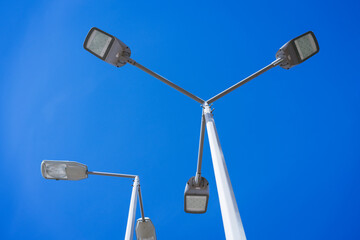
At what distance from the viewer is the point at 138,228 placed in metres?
6.44

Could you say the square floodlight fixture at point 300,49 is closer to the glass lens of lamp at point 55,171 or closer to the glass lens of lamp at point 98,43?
the glass lens of lamp at point 98,43

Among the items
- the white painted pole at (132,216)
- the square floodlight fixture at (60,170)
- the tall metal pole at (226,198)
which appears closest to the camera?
the tall metal pole at (226,198)

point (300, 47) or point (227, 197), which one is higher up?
point (300, 47)

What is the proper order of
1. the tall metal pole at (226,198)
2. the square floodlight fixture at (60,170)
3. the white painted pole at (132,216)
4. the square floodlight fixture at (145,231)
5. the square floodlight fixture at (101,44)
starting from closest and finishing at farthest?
the tall metal pole at (226,198), the square floodlight fixture at (101,44), the white painted pole at (132,216), the square floodlight fixture at (60,170), the square floodlight fixture at (145,231)

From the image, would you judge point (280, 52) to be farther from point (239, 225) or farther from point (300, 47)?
point (239, 225)

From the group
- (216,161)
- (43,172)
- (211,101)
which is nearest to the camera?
(216,161)

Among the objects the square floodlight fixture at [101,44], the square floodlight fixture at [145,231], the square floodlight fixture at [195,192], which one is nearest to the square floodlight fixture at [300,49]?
the square floodlight fixture at [195,192]

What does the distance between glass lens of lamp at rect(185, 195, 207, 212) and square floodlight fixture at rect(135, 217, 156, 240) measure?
5.96ft

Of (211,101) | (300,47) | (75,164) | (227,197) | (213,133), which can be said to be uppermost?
(300,47)

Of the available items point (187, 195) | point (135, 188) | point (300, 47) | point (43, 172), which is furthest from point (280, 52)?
point (43, 172)

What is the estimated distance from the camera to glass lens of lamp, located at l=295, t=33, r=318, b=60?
4445mm

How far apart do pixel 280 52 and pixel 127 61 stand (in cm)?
236

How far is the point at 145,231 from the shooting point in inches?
252

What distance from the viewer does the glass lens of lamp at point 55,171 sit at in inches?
188
